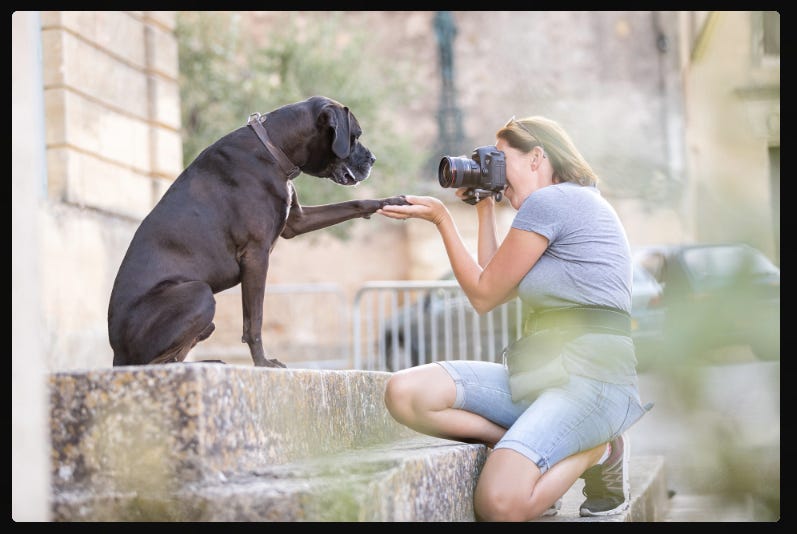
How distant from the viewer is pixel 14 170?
0.90 m

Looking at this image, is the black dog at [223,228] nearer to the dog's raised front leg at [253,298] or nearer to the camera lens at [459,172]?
the dog's raised front leg at [253,298]

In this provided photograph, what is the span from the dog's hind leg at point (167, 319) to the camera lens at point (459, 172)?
88 cm

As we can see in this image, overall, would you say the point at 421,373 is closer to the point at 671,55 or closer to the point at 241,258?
the point at 241,258

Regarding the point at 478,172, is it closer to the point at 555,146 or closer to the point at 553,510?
the point at 555,146

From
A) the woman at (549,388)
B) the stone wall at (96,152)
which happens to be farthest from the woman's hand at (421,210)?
the stone wall at (96,152)

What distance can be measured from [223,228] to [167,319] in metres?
0.39

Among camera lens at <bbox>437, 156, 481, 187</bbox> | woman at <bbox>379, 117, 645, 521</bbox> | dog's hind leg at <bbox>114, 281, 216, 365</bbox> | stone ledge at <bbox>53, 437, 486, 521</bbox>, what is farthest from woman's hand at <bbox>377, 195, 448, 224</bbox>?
stone ledge at <bbox>53, 437, 486, 521</bbox>

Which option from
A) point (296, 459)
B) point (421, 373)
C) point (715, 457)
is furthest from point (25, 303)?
point (421, 373)

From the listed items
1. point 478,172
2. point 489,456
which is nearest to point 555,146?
point 478,172

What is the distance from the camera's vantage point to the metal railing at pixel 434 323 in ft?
29.3

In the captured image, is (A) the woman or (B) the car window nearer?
(B) the car window

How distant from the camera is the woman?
2859 mm

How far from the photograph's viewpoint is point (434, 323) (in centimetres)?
913

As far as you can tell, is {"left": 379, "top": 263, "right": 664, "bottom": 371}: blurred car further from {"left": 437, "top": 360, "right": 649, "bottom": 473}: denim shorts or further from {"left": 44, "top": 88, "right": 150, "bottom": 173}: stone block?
{"left": 437, "top": 360, "right": 649, "bottom": 473}: denim shorts
